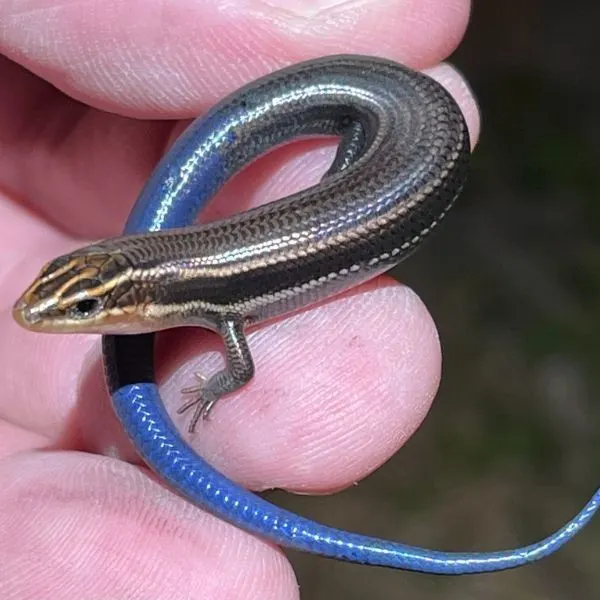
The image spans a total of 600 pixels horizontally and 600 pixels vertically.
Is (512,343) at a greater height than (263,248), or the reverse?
(263,248)

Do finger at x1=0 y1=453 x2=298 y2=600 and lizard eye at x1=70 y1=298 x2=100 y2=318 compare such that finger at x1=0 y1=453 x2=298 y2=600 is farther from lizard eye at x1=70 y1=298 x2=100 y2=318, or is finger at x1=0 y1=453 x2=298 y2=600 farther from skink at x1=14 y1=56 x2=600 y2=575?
lizard eye at x1=70 y1=298 x2=100 y2=318

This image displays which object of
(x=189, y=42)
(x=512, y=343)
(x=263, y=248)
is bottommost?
(x=512, y=343)

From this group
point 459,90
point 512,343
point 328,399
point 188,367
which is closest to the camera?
point 328,399

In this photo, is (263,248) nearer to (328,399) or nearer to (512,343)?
(328,399)

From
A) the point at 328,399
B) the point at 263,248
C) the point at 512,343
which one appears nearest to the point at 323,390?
the point at 328,399

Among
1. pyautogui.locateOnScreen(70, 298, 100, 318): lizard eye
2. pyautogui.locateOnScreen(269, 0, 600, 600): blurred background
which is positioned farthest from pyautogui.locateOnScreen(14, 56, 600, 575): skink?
pyautogui.locateOnScreen(269, 0, 600, 600): blurred background

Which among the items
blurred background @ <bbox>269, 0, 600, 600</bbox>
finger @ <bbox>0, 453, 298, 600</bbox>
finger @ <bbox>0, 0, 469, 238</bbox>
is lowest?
blurred background @ <bbox>269, 0, 600, 600</bbox>

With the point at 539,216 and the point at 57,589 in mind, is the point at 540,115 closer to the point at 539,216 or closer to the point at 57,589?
the point at 539,216
